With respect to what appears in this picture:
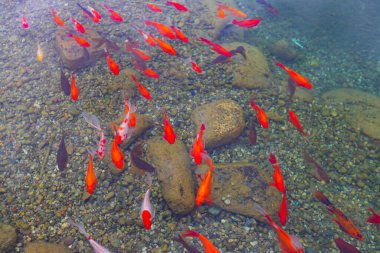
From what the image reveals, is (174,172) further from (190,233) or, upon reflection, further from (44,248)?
(44,248)

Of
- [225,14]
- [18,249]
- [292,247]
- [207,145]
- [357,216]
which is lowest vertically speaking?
[18,249]

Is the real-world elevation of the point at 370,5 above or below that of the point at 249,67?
above

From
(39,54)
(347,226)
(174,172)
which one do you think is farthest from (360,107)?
(39,54)

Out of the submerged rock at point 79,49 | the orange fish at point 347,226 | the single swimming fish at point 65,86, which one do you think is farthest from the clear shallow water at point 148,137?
the orange fish at point 347,226

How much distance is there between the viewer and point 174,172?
4215 millimetres

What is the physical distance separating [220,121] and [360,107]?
11.1 feet

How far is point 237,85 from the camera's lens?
6.05 m

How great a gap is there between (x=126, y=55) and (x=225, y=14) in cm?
338

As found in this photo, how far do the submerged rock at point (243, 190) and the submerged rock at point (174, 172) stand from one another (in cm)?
40

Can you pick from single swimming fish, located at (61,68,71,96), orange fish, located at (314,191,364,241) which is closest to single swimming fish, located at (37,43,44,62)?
single swimming fish, located at (61,68,71,96)

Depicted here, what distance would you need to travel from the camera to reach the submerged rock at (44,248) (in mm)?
3602

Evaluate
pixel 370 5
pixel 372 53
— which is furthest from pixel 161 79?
pixel 370 5

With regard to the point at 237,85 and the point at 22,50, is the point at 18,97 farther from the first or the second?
the point at 237,85

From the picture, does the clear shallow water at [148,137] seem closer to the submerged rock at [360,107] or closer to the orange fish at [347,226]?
the submerged rock at [360,107]
